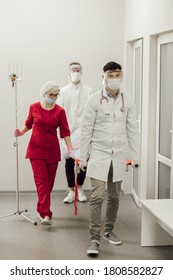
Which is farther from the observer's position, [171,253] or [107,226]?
[107,226]

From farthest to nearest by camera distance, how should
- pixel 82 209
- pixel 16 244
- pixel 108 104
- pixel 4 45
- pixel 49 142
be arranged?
1. pixel 4 45
2. pixel 82 209
3. pixel 49 142
4. pixel 16 244
5. pixel 108 104

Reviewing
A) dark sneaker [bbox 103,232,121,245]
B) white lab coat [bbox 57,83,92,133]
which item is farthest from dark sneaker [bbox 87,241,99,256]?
white lab coat [bbox 57,83,92,133]

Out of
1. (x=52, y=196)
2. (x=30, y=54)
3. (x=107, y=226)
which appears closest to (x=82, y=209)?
(x=52, y=196)

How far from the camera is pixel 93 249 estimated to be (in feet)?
12.2

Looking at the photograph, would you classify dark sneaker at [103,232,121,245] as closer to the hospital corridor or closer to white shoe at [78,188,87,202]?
the hospital corridor

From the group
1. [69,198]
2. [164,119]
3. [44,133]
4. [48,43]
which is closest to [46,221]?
[44,133]

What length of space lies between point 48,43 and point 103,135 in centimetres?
241

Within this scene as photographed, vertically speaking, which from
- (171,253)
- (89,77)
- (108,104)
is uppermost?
(89,77)

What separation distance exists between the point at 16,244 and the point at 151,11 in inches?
101

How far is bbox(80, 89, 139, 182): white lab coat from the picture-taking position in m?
3.72

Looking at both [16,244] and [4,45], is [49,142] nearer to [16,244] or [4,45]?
[16,244]

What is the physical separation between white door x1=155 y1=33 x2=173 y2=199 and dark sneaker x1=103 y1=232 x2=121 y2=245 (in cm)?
63

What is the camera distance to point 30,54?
5.75 meters

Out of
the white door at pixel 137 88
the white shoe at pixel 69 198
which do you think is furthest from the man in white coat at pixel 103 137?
the white shoe at pixel 69 198
